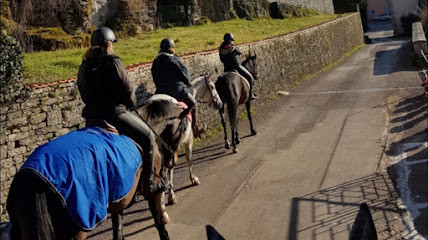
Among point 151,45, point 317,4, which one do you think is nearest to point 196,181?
point 151,45

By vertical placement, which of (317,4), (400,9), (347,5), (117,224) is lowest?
(117,224)

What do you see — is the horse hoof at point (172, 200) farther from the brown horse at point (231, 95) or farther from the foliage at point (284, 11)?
the foliage at point (284, 11)

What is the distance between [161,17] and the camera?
28.4 m

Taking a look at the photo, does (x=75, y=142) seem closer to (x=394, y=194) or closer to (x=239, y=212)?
(x=239, y=212)

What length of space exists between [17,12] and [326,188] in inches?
596

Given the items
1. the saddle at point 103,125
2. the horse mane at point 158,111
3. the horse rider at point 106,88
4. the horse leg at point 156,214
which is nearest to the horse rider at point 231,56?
the horse mane at point 158,111

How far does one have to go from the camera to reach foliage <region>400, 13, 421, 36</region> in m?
42.8

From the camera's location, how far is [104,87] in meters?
5.54

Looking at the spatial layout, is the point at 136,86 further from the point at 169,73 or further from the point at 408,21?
the point at 408,21

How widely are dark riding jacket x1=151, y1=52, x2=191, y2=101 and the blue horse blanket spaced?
343 centimetres

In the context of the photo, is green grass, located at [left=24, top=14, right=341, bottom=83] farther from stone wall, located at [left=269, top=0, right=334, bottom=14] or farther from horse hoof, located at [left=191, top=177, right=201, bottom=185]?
stone wall, located at [left=269, top=0, right=334, bottom=14]

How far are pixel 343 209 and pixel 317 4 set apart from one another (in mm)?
48646

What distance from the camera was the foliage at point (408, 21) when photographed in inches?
1684

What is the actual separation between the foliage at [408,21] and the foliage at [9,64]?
4310cm
